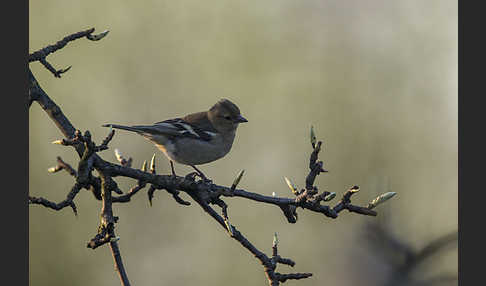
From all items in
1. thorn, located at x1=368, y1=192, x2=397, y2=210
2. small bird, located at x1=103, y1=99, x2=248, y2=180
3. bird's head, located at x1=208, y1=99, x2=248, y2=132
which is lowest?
thorn, located at x1=368, y1=192, x2=397, y2=210

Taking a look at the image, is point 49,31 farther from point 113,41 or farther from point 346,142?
point 346,142

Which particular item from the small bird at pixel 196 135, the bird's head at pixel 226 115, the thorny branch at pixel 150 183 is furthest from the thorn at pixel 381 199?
the bird's head at pixel 226 115

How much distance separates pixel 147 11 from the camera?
15.1m

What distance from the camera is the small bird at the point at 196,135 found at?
7.76m

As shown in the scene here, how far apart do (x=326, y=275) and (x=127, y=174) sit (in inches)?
214

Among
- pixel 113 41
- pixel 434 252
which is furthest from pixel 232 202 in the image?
pixel 434 252

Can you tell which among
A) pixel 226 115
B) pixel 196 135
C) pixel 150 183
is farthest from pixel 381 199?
pixel 226 115

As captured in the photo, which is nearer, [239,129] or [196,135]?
[196,135]

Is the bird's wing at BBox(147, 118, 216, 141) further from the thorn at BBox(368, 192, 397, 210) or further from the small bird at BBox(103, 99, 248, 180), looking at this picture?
the thorn at BBox(368, 192, 397, 210)

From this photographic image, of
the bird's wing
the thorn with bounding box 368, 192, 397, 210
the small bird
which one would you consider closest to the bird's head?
the small bird

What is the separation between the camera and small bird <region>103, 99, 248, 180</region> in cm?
776

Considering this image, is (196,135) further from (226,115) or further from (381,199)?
(381,199)

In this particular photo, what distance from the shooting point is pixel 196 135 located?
802 cm

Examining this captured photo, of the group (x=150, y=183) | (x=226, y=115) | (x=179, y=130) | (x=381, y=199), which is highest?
(x=226, y=115)
